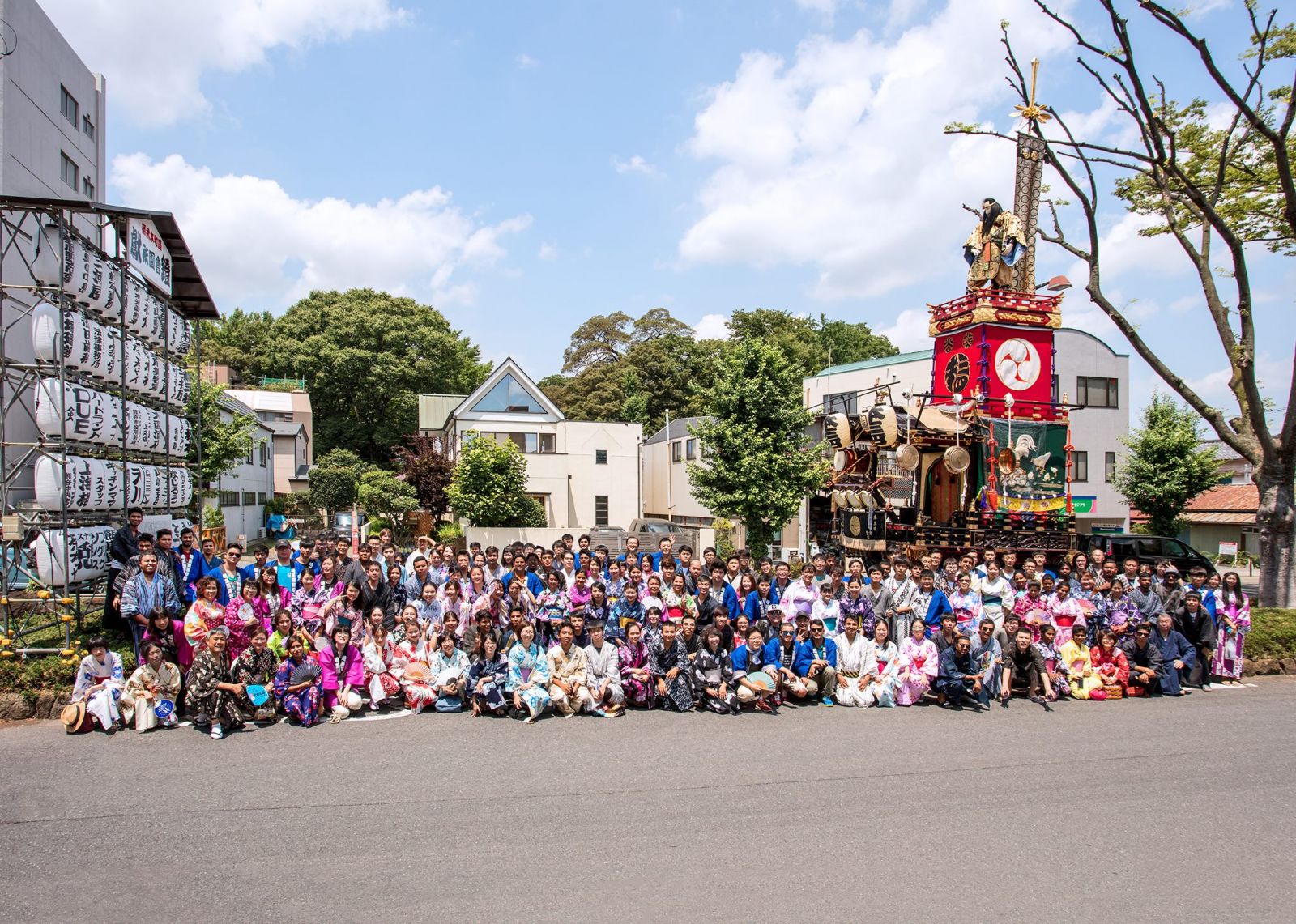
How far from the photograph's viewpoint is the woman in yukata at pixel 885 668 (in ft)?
32.7

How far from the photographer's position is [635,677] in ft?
31.7

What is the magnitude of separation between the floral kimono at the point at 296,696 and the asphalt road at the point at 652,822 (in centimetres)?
22

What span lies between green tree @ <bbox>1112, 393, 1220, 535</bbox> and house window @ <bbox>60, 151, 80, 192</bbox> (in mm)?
31998

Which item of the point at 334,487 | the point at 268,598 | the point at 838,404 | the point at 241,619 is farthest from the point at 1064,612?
the point at 334,487

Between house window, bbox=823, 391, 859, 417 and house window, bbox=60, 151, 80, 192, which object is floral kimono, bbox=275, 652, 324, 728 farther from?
house window, bbox=823, 391, 859, 417

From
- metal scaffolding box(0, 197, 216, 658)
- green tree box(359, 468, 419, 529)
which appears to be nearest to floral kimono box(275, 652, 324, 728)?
metal scaffolding box(0, 197, 216, 658)

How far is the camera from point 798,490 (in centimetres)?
2319

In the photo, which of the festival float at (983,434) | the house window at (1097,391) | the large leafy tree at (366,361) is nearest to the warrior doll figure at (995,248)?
the festival float at (983,434)

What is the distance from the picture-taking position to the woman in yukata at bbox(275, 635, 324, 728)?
8750 mm

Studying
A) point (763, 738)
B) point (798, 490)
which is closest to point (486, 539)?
point (798, 490)

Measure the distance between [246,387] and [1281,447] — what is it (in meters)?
55.4

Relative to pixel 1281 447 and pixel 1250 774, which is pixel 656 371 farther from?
pixel 1250 774

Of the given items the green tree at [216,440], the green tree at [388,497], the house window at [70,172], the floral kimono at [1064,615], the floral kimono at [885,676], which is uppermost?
the house window at [70,172]

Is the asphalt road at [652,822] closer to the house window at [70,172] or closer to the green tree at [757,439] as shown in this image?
the green tree at [757,439]
